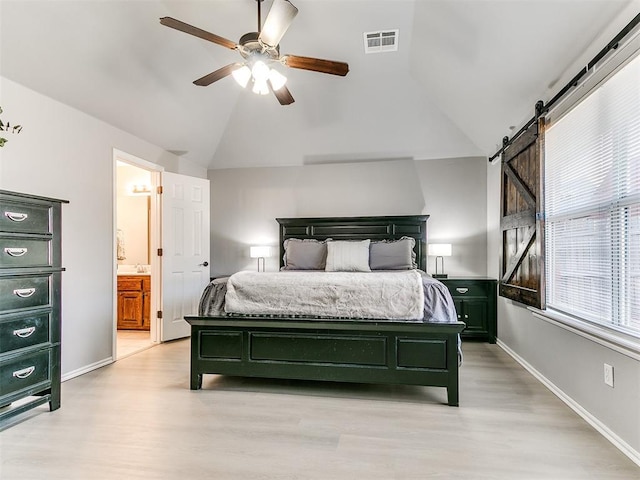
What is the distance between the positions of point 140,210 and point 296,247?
2.89 meters

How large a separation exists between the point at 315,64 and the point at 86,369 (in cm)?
354

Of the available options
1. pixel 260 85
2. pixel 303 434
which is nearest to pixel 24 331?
pixel 303 434

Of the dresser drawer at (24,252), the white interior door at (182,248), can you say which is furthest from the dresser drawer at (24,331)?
the white interior door at (182,248)

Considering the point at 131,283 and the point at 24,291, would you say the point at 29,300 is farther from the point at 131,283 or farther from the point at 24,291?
the point at 131,283

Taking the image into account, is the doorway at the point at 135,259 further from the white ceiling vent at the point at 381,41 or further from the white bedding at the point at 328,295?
the white ceiling vent at the point at 381,41

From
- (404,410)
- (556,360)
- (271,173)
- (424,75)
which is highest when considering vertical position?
(424,75)

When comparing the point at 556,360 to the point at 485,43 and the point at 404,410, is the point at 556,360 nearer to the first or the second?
the point at 404,410

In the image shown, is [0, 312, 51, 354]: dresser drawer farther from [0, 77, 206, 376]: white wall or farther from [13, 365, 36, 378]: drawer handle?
[0, 77, 206, 376]: white wall

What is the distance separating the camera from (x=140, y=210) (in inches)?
235

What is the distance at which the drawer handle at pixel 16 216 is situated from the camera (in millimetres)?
2332

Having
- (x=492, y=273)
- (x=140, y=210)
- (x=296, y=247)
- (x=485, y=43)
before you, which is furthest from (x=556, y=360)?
(x=140, y=210)

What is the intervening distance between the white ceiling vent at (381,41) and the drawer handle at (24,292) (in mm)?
3559

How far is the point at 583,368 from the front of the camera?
2.55m

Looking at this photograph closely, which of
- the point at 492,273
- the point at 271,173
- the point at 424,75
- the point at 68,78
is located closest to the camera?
the point at 68,78
